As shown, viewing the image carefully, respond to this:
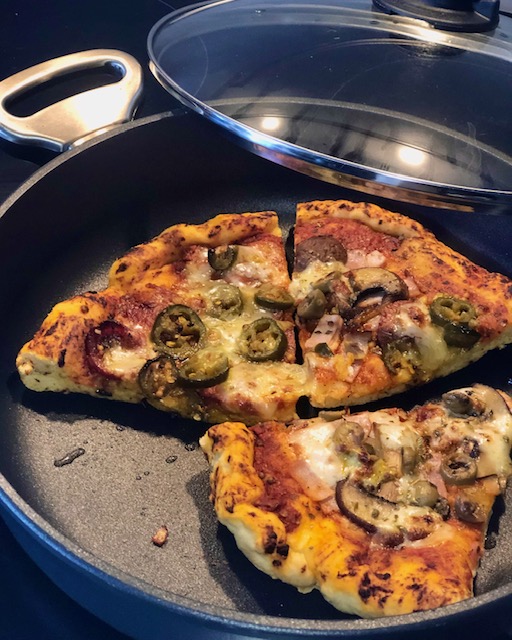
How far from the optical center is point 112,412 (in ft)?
9.34

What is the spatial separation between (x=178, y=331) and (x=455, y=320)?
1212mm

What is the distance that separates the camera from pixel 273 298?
9.74ft

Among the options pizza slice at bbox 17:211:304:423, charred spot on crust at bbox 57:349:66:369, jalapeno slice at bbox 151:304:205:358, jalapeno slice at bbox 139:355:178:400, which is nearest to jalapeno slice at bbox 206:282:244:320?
pizza slice at bbox 17:211:304:423

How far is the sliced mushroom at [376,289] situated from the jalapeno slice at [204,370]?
0.69m

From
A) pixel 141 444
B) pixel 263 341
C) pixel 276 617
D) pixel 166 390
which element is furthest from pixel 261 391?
pixel 276 617

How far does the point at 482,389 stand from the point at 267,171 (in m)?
1.90

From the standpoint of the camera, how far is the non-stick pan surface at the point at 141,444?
1.87 metres

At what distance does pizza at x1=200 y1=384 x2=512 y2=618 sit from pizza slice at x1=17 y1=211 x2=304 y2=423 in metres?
0.24

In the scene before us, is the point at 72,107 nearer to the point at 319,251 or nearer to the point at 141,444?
the point at 319,251

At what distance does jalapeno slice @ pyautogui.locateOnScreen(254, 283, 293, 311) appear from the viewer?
2969mm

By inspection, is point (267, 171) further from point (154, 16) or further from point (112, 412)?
point (154, 16)

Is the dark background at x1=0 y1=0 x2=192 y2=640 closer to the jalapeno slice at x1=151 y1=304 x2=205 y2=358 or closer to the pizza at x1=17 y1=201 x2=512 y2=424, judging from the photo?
the pizza at x1=17 y1=201 x2=512 y2=424

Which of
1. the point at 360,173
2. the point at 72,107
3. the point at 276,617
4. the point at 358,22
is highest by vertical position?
the point at 358,22

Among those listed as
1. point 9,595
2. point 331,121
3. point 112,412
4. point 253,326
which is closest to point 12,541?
point 9,595
